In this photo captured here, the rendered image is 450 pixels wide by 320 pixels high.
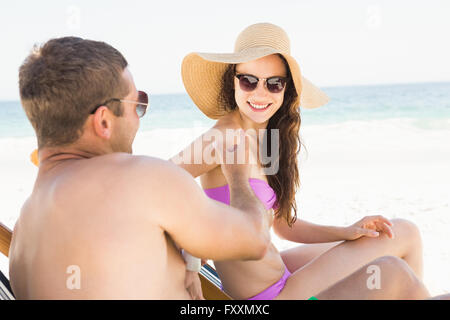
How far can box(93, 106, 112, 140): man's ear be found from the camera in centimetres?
161

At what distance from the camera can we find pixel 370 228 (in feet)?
8.86

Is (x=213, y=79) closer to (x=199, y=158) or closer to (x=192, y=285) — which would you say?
(x=199, y=158)

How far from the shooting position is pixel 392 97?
30.2 m

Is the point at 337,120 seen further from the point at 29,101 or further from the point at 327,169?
the point at 29,101

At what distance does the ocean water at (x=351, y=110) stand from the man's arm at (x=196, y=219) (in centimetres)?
1858

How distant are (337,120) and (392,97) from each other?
883cm

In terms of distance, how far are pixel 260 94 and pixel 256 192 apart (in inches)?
25.3

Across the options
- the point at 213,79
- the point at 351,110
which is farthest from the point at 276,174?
the point at 351,110

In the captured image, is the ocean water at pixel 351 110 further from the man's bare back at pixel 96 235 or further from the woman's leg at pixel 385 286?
the man's bare back at pixel 96 235

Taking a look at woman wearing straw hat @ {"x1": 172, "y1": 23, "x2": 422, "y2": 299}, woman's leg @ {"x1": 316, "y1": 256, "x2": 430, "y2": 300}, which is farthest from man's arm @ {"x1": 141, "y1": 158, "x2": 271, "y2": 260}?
woman wearing straw hat @ {"x1": 172, "y1": 23, "x2": 422, "y2": 299}

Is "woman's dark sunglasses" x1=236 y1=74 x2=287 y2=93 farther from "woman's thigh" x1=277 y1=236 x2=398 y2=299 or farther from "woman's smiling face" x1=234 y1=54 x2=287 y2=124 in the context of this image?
"woman's thigh" x1=277 y1=236 x2=398 y2=299

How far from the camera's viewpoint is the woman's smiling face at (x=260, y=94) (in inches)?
116

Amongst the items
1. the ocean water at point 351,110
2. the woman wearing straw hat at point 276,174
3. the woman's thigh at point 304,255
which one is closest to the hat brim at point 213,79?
the woman wearing straw hat at point 276,174

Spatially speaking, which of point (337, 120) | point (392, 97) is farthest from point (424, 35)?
point (337, 120)
